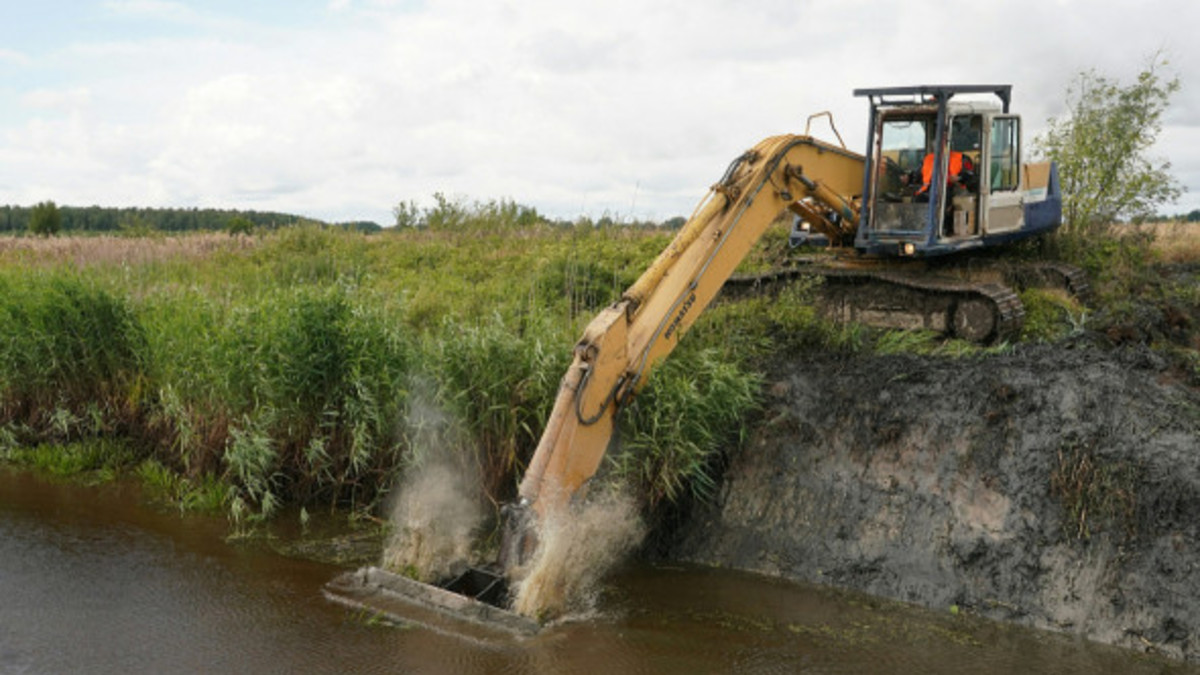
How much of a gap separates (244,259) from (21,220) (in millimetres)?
25305

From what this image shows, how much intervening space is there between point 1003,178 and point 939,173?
126 cm

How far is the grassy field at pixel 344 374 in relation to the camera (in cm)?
715

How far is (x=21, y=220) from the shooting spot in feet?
119

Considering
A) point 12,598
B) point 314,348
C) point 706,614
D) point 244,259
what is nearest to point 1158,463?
point 706,614

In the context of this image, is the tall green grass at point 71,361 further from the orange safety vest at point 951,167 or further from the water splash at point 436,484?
the orange safety vest at point 951,167

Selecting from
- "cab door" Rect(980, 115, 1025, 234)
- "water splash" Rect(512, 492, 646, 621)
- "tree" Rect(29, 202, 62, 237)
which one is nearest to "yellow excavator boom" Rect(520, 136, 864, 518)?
"water splash" Rect(512, 492, 646, 621)

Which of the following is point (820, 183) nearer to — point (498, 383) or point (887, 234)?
point (887, 234)

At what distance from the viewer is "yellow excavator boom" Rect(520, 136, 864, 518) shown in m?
5.93

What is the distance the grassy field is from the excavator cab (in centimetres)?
93

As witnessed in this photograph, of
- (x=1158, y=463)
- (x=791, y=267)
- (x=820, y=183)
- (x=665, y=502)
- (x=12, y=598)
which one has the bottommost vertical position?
(x=12, y=598)

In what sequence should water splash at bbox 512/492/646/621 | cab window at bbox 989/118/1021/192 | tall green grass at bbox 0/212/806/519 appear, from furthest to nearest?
1. cab window at bbox 989/118/1021/192
2. tall green grass at bbox 0/212/806/519
3. water splash at bbox 512/492/646/621

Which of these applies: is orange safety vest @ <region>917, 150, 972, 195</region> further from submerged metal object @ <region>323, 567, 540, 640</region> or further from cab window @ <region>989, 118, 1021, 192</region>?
submerged metal object @ <region>323, 567, 540, 640</region>

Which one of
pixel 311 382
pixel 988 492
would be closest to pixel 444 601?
pixel 311 382

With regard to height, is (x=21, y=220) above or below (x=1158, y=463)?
above
